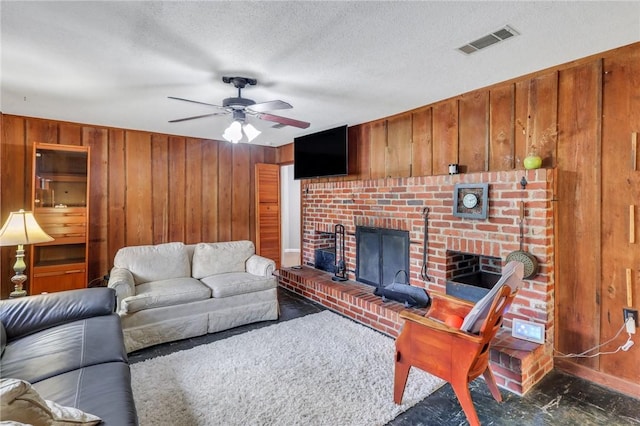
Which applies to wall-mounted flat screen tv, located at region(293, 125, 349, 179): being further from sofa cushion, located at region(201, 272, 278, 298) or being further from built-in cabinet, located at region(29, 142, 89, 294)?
built-in cabinet, located at region(29, 142, 89, 294)

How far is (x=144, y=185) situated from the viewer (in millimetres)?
4578

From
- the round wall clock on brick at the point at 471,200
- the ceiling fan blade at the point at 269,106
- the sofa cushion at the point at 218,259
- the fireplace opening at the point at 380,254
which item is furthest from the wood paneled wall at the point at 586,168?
the sofa cushion at the point at 218,259

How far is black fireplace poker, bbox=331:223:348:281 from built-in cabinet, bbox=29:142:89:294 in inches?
124

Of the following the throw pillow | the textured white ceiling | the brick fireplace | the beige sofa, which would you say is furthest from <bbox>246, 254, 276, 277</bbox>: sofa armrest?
the throw pillow

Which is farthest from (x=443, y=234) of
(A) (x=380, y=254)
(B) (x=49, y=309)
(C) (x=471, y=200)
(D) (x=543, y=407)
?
(B) (x=49, y=309)

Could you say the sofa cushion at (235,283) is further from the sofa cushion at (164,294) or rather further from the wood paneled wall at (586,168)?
the wood paneled wall at (586,168)

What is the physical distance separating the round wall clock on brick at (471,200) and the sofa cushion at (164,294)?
8.71 feet

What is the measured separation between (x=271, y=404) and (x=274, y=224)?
3835 mm

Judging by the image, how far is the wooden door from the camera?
5.59 m

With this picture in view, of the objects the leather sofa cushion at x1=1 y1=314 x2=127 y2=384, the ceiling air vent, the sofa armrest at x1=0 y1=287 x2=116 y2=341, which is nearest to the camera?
the leather sofa cushion at x1=1 y1=314 x2=127 y2=384

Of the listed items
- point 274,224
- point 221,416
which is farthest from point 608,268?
point 274,224

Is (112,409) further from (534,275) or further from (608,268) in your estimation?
(608,268)

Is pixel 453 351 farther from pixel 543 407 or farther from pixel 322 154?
pixel 322 154

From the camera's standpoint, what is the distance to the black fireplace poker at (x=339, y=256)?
4312 millimetres
